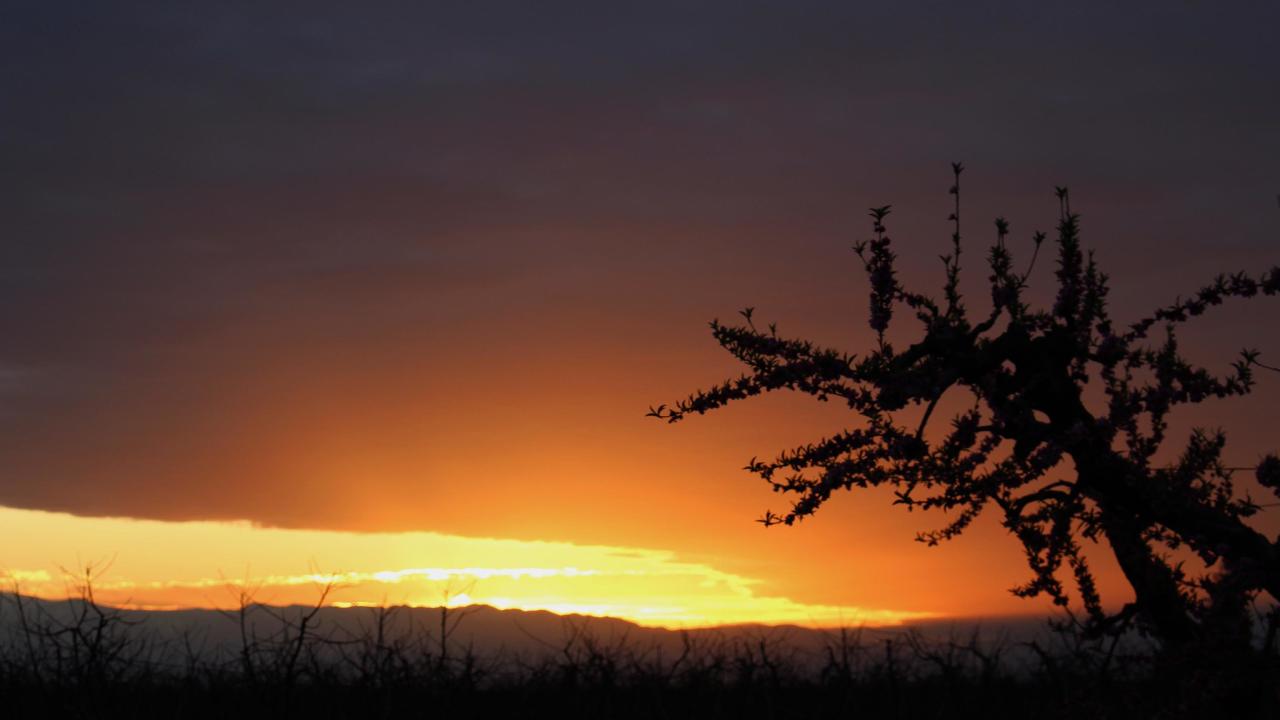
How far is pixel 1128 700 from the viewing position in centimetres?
990

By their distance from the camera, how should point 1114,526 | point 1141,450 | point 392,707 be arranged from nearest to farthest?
point 1114,526, point 1141,450, point 392,707

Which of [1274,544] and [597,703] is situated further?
[597,703]

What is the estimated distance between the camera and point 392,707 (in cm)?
1346

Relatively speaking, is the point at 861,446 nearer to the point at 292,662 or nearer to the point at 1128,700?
the point at 1128,700

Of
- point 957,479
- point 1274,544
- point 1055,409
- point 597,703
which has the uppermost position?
point 1055,409

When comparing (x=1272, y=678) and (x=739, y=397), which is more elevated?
(x=739, y=397)

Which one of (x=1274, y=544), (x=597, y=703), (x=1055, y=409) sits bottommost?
(x=597, y=703)

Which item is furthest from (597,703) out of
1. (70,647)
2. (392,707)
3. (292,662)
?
(70,647)

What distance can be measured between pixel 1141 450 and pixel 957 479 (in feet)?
8.82

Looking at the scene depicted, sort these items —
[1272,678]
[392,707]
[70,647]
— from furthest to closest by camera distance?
[392,707] → [70,647] → [1272,678]

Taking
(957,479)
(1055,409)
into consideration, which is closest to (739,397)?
(957,479)

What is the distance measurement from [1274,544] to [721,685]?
7800 mm

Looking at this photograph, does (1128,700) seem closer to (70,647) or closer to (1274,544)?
(1274,544)

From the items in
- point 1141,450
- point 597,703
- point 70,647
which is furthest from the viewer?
point 597,703
